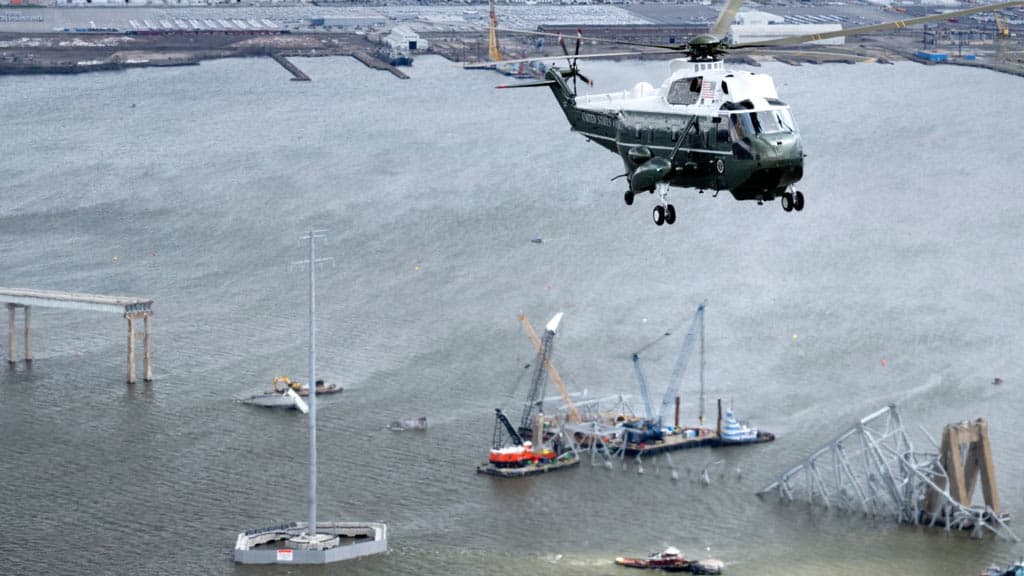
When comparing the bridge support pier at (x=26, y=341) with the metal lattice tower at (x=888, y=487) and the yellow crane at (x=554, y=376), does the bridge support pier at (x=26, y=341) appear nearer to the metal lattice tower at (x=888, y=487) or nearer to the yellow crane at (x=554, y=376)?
the yellow crane at (x=554, y=376)

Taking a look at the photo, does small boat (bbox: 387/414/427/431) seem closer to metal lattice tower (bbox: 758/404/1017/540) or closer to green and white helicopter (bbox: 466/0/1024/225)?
metal lattice tower (bbox: 758/404/1017/540)

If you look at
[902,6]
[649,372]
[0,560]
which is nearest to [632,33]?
[902,6]

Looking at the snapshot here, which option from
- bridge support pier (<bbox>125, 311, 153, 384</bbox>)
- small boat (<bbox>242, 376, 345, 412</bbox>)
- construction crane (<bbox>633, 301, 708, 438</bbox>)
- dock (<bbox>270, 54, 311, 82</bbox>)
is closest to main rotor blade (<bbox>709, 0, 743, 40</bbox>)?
construction crane (<bbox>633, 301, 708, 438</bbox>)

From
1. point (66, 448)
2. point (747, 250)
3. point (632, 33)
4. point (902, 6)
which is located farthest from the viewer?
point (902, 6)

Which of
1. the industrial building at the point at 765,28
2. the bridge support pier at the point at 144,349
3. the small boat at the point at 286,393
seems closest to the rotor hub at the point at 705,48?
the small boat at the point at 286,393

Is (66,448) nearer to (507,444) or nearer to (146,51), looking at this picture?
(507,444)

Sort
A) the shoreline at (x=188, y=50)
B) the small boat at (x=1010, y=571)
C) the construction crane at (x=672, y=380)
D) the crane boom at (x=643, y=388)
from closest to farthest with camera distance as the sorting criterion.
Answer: the small boat at (x=1010, y=571)
the construction crane at (x=672, y=380)
the crane boom at (x=643, y=388)
the shoreline at (x=188, y=50)
